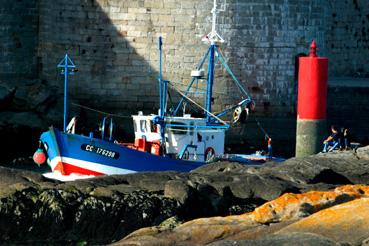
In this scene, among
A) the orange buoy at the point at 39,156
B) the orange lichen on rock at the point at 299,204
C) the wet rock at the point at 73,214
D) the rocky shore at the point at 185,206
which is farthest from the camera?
the orange buoy at the point at 39,156

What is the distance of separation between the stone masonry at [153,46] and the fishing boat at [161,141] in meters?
0.34

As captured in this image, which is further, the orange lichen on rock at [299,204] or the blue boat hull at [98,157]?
the blue boat hull at [98,157]

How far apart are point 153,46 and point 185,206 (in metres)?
10.3

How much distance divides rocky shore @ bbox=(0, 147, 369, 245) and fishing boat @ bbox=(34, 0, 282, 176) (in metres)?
3.61

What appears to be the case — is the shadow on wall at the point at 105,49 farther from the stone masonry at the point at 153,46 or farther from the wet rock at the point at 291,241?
the wet rock at the point at 291,241

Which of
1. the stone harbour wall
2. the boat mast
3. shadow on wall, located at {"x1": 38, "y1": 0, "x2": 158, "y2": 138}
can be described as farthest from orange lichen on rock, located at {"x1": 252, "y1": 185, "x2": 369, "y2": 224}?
the stone harbour wall

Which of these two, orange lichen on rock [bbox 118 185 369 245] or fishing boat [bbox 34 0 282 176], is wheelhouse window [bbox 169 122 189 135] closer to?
fishing boat [bbox 34 0 282 176]

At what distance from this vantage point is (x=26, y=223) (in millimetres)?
17266

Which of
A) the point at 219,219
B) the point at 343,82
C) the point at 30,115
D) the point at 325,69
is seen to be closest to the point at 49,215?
the point at 219,219

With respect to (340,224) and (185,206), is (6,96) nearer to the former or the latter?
(185,206)

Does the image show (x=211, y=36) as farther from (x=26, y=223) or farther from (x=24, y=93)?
(x=26, y=223)

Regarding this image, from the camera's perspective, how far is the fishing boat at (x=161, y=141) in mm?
23141

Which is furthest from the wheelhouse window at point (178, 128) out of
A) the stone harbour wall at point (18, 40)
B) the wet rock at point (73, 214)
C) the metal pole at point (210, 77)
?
the wet rock at point (73, 214)

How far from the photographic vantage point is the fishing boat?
23.1 metres
